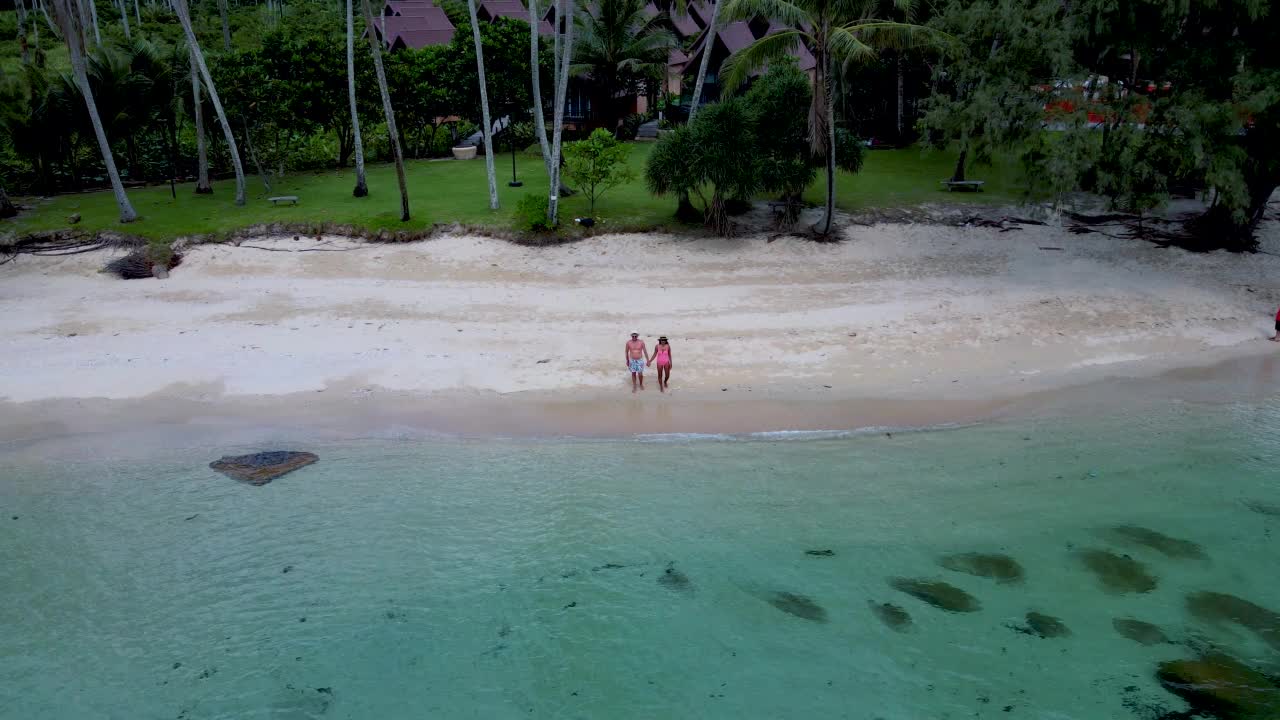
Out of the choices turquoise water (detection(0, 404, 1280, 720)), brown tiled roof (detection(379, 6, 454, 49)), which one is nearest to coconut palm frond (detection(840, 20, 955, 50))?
turquoise water (detection(0, 404, 1280, 720))

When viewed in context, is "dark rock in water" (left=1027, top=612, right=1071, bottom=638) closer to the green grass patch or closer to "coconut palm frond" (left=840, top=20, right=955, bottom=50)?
"coconut palm frond" (left=840, top=20, right=955, bottom=50)

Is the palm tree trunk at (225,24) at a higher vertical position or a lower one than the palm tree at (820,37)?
higher

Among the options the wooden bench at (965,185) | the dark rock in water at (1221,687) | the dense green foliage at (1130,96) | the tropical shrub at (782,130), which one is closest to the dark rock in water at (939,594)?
the dark rock in water at (1221,687)

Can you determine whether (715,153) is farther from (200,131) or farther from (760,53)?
(200,131)

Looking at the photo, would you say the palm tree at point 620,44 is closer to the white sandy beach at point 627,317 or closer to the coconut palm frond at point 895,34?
the coconut palm frond at point 895,34

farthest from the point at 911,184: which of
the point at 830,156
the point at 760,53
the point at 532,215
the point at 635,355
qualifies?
the point at 635,355

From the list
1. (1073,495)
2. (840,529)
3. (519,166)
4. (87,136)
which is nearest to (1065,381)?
(1073,495)
